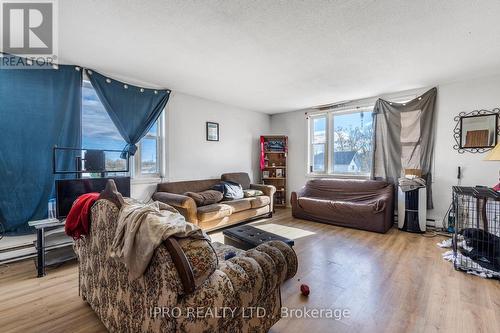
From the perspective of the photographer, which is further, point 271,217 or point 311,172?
point 311,172

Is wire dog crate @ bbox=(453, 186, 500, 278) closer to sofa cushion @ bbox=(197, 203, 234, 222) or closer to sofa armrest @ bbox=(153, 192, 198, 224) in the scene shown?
sofa cushion @ bbox=(197, 203, 234, 222)

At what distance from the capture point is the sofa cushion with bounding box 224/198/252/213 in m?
3.99

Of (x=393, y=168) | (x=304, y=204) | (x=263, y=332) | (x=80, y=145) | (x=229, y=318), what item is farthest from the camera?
(x=304, y=204)

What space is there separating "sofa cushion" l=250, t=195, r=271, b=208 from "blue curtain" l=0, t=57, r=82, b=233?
9.44 ft

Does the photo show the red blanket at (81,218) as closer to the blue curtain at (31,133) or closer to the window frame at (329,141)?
the blue curtain at (31,133)

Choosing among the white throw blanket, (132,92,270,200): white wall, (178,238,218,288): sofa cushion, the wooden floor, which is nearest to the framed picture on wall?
(132,92,270,200): white wall

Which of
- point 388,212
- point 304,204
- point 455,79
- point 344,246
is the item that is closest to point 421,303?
point 344,246

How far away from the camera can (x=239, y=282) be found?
1.16 metres

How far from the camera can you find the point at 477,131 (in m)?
3.58

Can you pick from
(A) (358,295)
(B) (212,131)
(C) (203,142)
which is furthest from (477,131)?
(C) (203,142)

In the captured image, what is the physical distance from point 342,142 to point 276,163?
1701 mm

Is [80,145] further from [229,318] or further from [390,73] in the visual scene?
[390,73]

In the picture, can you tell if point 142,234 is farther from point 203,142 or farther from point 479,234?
point 203,142

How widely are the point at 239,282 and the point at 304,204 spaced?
143 inches
